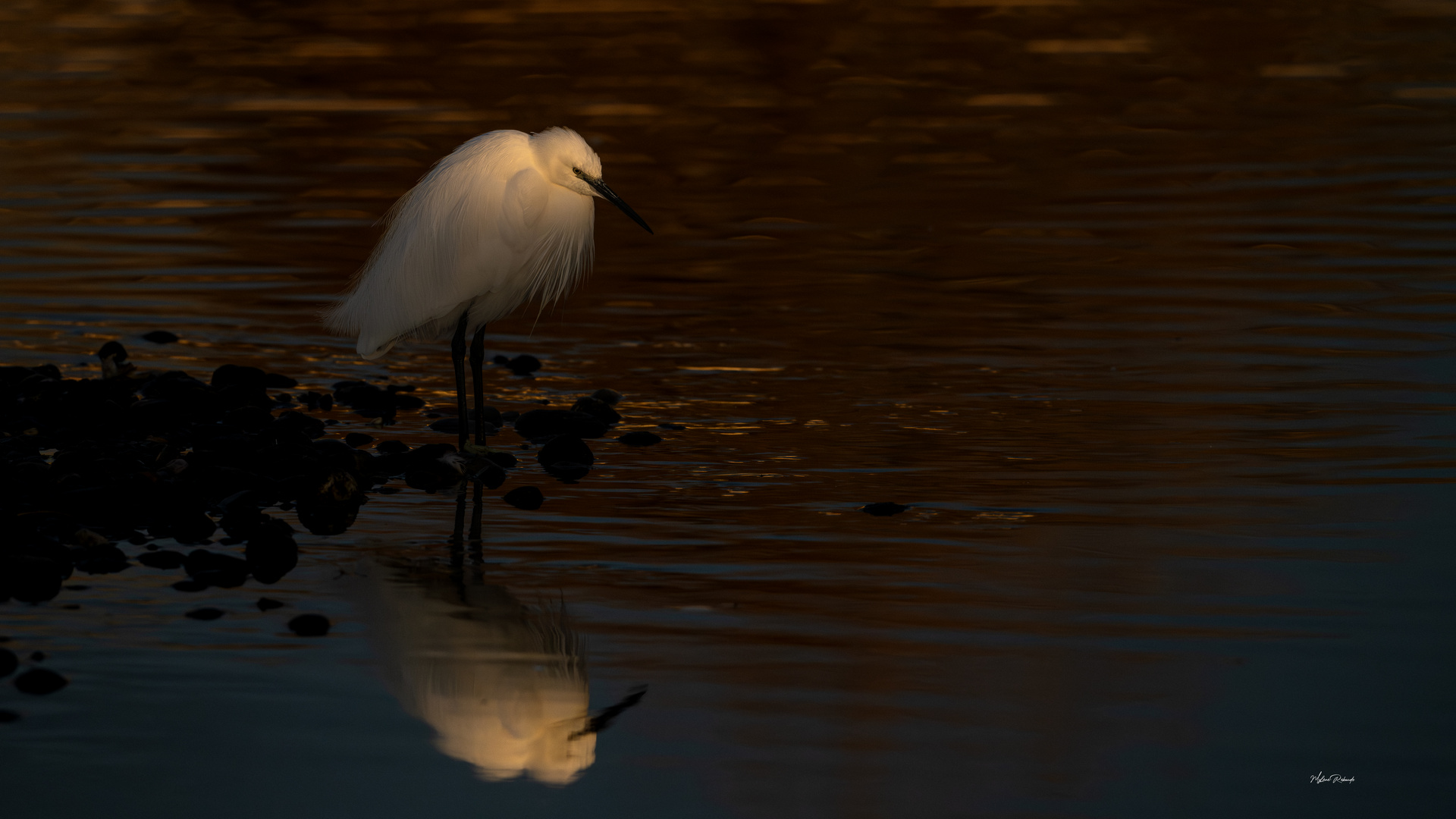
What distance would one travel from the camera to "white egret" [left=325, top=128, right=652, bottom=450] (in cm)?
901

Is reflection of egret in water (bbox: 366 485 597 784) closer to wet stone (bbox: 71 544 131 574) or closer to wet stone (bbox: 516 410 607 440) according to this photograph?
wet stone (bbox: 71 544 131 574)

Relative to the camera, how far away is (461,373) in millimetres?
9297

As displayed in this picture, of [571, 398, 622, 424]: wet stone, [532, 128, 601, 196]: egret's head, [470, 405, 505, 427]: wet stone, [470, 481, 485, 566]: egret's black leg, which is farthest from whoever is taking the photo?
[470, 405, 505, 427]: wet stone

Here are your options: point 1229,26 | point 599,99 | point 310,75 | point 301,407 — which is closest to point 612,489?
point 301,407

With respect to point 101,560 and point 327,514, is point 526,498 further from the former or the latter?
point 101,560

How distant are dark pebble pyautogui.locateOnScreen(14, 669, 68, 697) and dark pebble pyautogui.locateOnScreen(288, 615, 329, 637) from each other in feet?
2.76

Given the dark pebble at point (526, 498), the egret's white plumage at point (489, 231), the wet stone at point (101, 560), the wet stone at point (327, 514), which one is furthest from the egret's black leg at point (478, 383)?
the wet stone at point (101, 560)

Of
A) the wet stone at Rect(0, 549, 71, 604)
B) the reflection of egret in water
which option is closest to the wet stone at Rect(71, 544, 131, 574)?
the wet stone at Rect(0, 549, 71, 604)

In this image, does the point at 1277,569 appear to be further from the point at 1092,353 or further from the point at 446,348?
the point at 446,348

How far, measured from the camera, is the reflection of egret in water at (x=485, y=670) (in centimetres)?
548

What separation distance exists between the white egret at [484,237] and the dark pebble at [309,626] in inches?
102

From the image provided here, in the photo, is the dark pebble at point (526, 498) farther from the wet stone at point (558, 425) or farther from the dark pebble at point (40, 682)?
the dark pebble at point (40, 682)

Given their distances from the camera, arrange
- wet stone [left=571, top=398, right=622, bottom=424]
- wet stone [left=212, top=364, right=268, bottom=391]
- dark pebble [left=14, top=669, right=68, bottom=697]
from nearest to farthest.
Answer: dark pebble [left=14, top=669, right=68, bottom=697] → wet stone [left=571, top=398, right=622, bottom=424] → wet stone [left=212, top=364, right=268, bottom=391]

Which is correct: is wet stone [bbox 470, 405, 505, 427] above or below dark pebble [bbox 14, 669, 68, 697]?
below
